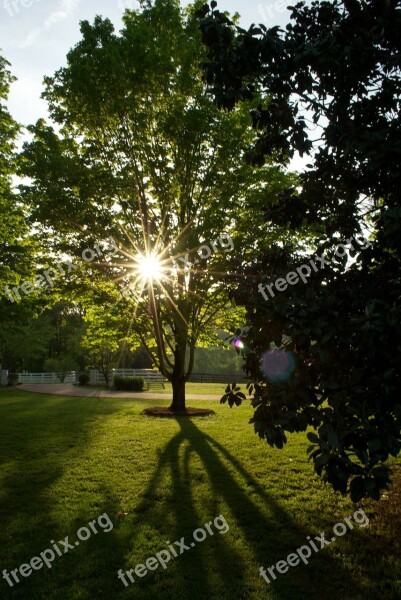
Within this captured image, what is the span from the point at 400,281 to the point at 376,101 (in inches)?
77.5

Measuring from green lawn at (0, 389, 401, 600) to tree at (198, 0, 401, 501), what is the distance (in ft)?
5.07

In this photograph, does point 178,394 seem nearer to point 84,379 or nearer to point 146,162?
point 146,162

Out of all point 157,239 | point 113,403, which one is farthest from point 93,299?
Answer: point 113,403

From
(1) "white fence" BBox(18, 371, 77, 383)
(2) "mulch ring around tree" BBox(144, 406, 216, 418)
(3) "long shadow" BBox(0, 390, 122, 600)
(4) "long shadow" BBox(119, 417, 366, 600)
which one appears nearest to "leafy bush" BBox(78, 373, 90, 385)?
(1) "white fence" BBox(18, 371, 77, 383)

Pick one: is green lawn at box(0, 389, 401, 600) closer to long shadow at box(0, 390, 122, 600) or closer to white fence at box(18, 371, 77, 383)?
long shadow at box(0, 390, 122, 600)

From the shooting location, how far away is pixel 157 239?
1355cm

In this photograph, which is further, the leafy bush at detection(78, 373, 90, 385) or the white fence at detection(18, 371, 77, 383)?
the white fence at detection(18, 371, 77, 383)

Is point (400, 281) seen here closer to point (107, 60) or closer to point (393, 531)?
point (393, 531)

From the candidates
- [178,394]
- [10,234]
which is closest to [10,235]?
[10,234]

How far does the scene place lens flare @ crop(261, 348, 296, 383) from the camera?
12.9 ft

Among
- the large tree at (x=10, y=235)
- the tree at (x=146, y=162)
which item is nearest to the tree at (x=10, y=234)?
the large tree at (x=10, y=235)

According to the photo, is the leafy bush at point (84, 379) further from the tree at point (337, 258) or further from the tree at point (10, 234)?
the tree at point (337, 258)

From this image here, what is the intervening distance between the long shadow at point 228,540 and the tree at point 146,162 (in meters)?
5.71

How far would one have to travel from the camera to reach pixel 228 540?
5102mm
